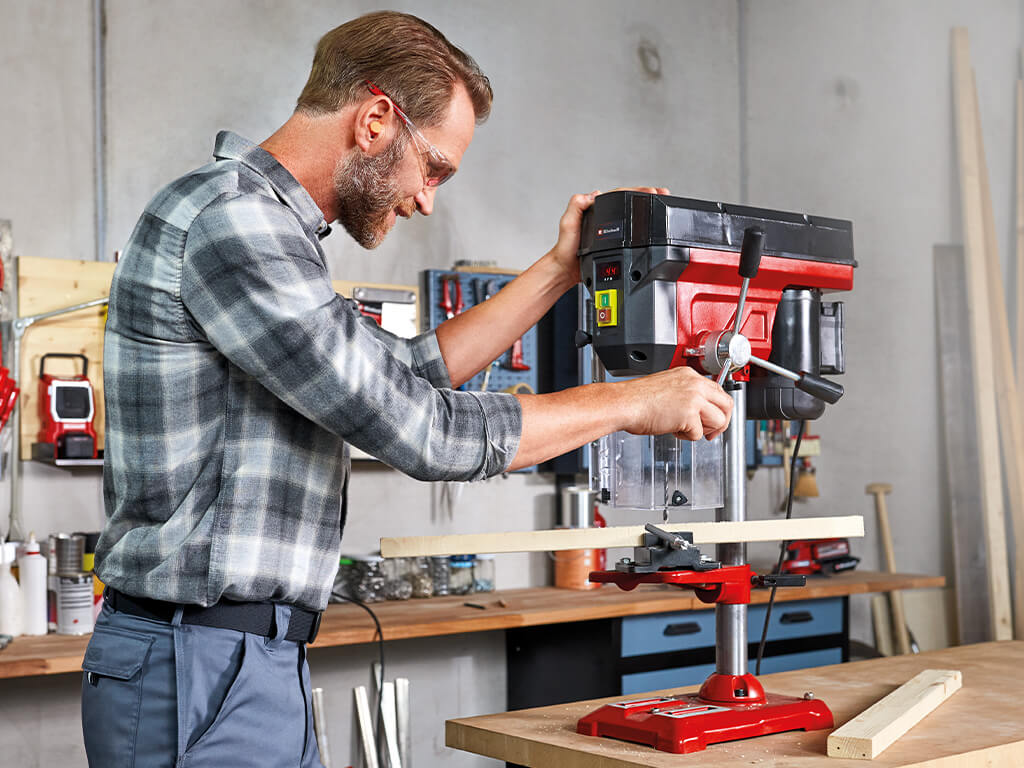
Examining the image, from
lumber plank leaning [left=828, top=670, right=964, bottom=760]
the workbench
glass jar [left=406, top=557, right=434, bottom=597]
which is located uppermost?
glass jar [left=406, top=557, right=434, bottom=597]

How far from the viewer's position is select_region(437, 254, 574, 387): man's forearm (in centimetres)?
191

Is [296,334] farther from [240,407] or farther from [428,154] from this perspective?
[428,154]

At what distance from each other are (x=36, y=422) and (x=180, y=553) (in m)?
2.04

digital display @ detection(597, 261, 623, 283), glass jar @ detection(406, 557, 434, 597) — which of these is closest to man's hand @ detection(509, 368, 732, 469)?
digital display @ detection(597, 261, 623, 283)

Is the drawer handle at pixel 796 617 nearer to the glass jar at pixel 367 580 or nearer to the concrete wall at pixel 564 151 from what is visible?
the concrete wall at pixel 564 151

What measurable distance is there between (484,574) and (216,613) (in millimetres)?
2508

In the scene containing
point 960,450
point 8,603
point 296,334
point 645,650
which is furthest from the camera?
point 960,450

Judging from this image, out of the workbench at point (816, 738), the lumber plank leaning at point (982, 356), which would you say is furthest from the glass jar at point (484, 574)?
the workbench at point (816, 738)

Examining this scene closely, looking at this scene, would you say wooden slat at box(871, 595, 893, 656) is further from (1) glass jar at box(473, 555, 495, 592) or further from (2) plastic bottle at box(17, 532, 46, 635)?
(2) plastic bottle at box(17, 532, 46, 635)

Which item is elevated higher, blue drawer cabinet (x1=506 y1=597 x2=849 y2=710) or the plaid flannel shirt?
the plaid flannel shirt

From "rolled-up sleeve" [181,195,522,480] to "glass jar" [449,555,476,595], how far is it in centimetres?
241

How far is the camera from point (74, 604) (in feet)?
9.73

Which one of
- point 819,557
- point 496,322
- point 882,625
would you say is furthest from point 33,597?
point 882,625

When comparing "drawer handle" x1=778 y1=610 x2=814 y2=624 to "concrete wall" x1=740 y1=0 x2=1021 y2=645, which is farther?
"concrete wall" x1=740 y1=0 x2=1021 y2=645
